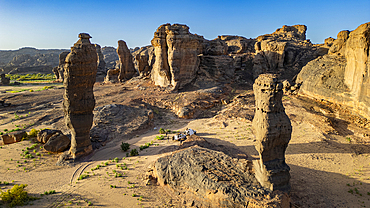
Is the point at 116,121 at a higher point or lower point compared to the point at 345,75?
lower

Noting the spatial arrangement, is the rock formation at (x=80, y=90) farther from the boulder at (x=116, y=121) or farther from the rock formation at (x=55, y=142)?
the boulder at (x=116, y=121)

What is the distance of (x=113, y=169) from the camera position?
11.1 m

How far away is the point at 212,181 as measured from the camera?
7879mm

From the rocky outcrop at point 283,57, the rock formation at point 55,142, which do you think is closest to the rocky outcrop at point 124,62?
the rocky outcrop at point 283,57

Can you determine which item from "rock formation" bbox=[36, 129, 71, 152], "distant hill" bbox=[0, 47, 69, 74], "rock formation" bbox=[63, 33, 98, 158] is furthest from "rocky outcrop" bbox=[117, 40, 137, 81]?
"distant hill" bbox=[0, 47, 69, 74]

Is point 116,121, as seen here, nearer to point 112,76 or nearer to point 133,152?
point 133,152

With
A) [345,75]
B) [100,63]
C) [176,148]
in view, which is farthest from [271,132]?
[100,63]

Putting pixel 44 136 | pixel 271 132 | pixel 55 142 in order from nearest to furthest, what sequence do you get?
1. pixel 271 132
2. pixel 55 142
3. pixel 44 136

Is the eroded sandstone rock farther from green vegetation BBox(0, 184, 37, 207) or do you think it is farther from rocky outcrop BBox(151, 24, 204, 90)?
green vegetation BBox(0, 184, 37, 207)

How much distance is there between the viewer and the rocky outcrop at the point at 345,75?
16.2m

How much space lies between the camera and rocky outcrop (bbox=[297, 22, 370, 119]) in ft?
53.2

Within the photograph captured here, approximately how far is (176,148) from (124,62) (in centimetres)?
2855

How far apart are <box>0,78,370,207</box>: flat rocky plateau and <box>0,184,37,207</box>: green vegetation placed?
466 mm

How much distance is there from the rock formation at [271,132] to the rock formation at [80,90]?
375 inches
